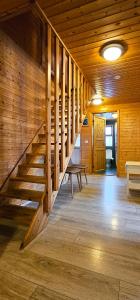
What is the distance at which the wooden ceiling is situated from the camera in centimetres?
179

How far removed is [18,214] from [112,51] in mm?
2681

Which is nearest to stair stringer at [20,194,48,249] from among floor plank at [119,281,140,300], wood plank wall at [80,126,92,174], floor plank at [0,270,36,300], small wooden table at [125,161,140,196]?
floor plank at [0,270,36,300]

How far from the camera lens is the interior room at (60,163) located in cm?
142

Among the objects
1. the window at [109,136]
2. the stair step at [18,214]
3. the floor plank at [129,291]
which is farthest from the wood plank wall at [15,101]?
Answer: the window at [109,136]

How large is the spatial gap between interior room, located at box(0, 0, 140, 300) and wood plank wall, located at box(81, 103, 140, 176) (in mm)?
1399

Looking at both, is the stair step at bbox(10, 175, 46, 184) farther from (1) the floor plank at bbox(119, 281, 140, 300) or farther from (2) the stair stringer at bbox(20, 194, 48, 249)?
(1) the floor plank at bbox(119, 281, 140, 300)

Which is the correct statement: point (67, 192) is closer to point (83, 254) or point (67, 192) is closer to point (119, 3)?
point (83, 254)

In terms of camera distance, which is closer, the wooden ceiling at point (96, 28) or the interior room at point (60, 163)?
the interior room at point (60, 163)

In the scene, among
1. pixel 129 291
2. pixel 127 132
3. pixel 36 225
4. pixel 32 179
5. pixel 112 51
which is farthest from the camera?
pixel 127 132

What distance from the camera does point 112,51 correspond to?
8.25ft

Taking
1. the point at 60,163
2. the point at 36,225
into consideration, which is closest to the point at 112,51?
the point at 60,163

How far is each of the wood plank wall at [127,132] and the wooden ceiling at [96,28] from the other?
2.23 meters

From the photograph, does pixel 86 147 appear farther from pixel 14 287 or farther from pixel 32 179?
pixel 14 287

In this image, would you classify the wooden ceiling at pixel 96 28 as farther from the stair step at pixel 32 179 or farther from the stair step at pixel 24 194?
the stair step at pixel 24 194
